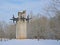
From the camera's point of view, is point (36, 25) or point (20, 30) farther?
point (36, 25)

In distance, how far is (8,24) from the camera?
86.8ft

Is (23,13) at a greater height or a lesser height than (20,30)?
greater

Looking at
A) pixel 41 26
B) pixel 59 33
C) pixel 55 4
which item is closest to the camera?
pixel 55 4

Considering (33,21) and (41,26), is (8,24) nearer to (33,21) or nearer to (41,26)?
(33,21)

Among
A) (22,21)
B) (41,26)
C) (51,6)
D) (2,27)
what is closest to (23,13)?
(22,21)

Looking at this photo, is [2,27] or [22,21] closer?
[22,21]

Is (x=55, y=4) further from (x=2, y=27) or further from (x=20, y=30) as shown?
(x=2, y=27)

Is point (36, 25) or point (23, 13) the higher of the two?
point (23, 13)

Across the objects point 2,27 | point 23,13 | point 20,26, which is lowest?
point 2,27

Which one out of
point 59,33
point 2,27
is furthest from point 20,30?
point 2,27

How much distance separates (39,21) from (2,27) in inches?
229

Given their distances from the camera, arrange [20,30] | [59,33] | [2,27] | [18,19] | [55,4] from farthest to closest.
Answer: [2,27] < [20,30] < [59,33] < [18,19] < [55,4]

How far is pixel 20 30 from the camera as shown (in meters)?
14.0

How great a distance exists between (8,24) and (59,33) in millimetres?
14497
